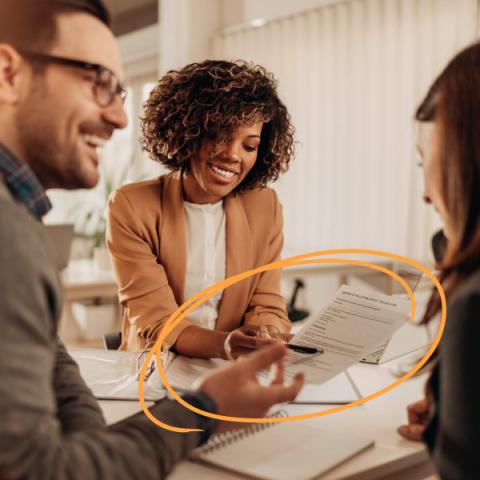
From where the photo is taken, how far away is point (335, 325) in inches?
44.8

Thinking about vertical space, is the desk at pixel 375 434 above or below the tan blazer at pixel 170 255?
below

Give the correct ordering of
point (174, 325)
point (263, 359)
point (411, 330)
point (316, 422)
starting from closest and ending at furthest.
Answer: point (263, 359)
point (316, 422)
point (174, 325)
point (411, 330)

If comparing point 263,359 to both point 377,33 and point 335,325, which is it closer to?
point 335,325

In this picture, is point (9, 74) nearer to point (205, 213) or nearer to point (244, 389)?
point (244, 389)

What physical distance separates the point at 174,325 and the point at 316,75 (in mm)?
2808

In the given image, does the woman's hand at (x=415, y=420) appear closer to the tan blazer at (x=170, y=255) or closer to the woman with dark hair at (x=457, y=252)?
the woman with dark hair at (x=457, y=252)

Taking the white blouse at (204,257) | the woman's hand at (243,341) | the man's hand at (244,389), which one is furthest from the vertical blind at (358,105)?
the man's hand at (244,389)

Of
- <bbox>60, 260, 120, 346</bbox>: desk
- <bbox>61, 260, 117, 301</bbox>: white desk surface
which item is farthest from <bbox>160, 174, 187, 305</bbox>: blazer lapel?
<bbox>61, 260, 117, 301</bbox>: white desk surface

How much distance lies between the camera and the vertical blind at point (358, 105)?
344cm

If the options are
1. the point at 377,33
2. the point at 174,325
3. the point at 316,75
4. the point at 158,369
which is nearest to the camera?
the point at 158,369

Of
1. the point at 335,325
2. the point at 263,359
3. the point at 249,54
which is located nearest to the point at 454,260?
the point at 263,359

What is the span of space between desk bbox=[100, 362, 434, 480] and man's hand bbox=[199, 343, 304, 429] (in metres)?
0.13

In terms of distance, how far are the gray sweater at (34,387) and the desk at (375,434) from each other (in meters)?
0.19

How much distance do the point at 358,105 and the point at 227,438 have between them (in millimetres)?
3051
